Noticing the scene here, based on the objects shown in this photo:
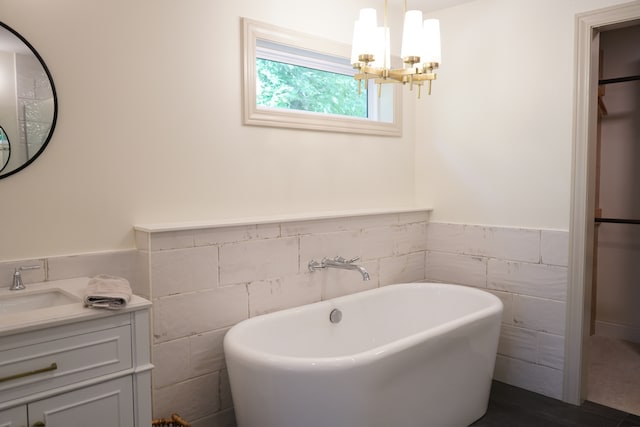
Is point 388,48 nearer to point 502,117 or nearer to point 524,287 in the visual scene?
point 502,117

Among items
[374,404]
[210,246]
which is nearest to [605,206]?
[374,404]

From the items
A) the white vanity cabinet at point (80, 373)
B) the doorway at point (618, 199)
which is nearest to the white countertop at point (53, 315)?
the white vanity cabinet at point (80, 373)

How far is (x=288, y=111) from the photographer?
2.86 m

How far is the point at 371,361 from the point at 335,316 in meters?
0.83

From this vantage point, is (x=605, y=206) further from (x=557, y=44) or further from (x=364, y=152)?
(x=364, y=152)

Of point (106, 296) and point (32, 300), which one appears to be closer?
point (106, 296)

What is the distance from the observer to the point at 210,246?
2439mm

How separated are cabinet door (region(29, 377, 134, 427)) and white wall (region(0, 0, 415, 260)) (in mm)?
724

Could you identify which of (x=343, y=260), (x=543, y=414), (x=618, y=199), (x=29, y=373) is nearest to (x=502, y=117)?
(x=343, y=260)

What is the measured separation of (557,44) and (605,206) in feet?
5.76

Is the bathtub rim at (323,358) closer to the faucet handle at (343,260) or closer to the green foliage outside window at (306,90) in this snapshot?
the faucet handle at (343,260)

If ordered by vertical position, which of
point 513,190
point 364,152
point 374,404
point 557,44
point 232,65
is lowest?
point 374,404

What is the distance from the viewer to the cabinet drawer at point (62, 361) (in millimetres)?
1473

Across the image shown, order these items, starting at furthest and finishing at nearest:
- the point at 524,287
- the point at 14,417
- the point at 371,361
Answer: the point at 524,287 → the point at 371,361 → the point at 14,417
